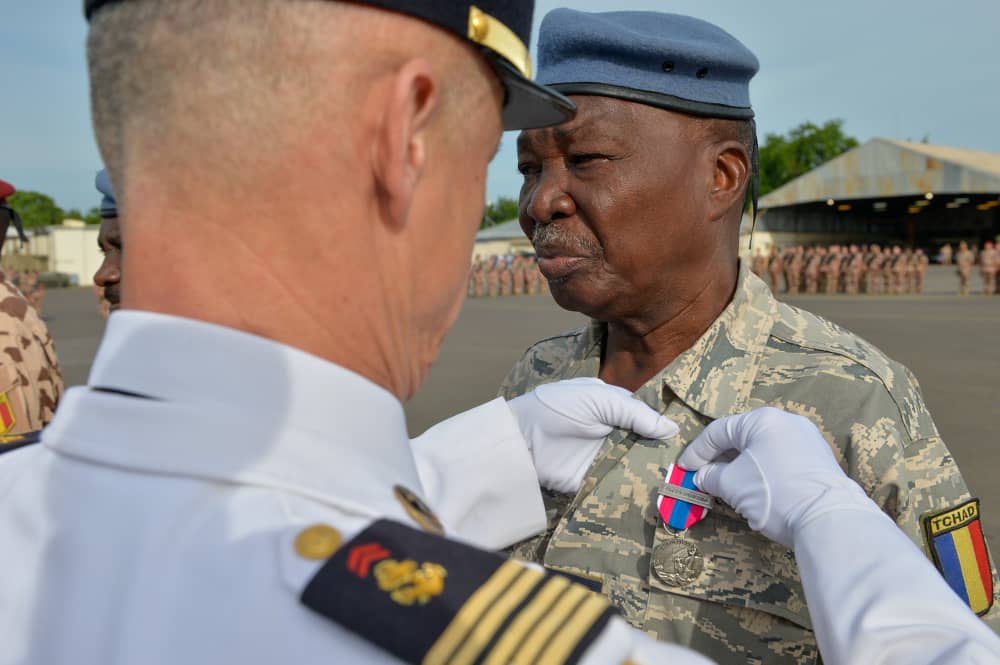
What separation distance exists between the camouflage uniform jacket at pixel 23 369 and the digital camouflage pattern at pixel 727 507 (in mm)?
2343

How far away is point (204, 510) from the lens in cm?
78

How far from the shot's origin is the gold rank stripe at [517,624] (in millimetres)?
701

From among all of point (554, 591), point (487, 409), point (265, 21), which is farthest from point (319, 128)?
point (487, 409)

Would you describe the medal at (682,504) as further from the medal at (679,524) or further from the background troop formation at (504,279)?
the background troop formation at (504,279)

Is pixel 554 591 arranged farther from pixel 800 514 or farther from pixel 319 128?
A: pixel 800 514

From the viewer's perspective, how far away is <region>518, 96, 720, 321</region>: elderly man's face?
2.14 m

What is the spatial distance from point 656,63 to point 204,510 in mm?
1747

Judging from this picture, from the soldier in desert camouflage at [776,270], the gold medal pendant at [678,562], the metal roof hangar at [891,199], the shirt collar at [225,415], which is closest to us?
the shirt collar at [225,415]

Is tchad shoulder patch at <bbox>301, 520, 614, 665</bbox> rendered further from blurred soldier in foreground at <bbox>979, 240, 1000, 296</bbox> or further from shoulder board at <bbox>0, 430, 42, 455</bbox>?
blurred soldier in foreground at <bbox>979, 240, 1000, 296</bbox>

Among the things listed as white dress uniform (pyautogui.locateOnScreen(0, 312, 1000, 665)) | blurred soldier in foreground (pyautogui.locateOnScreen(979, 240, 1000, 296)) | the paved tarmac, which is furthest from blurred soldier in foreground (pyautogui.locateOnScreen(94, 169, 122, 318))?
blurred soldier in foreground (pyautogui.locateOnScreen(979, 240, 1000, 296))

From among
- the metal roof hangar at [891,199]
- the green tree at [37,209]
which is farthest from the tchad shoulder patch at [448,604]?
the green tree at [37,209]

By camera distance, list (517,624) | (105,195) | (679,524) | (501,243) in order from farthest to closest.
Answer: (501,243), (105,195), (679,524), (517,624)

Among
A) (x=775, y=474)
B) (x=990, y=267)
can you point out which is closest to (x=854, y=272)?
(x=990, y=267)

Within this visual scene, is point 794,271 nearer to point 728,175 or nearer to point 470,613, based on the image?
point 728,175
